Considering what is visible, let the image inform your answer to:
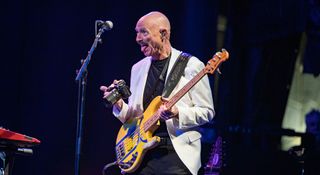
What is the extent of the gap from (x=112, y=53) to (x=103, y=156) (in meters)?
Answer: 1.31

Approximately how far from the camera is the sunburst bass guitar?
3.85m

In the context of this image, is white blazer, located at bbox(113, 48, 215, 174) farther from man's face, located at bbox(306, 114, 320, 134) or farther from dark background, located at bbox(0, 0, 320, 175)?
man's face, located at bbox(306, 114, 320, 134)

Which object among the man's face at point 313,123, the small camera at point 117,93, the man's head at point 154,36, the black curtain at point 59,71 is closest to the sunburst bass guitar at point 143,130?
the small camera at point 117,93

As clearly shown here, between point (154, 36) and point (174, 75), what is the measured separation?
0.41 meters

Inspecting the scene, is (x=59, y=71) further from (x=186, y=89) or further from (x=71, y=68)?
(x=186, y=89)

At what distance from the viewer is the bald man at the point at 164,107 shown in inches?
152

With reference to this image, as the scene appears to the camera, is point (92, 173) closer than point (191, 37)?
Yes

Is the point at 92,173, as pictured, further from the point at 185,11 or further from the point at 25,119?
the point at 185,11

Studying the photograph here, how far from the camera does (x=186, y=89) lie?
3.85 metres

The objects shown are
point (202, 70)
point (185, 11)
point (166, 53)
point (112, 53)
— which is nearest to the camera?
point (202, 70)

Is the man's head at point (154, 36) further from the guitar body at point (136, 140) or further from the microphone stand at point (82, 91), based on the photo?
the guitar body at point (136, 140)

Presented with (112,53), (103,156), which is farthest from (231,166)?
(112,53)

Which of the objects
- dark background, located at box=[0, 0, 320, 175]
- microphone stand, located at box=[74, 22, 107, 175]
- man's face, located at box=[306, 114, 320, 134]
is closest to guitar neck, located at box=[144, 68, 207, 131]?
microphone stand, located at box=[74, 22, 107, 175]

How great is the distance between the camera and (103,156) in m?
6.07
